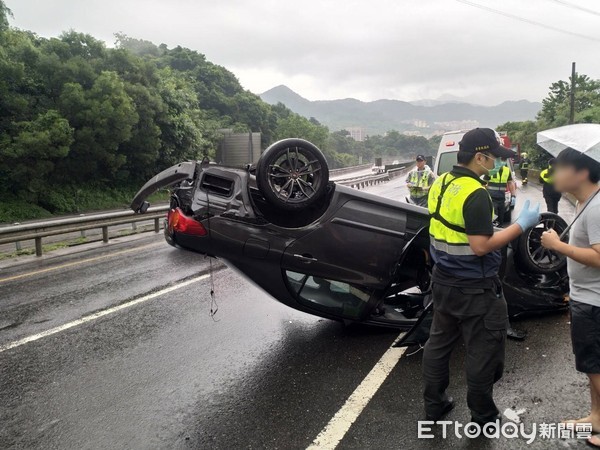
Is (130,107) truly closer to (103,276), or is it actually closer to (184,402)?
(103,276)

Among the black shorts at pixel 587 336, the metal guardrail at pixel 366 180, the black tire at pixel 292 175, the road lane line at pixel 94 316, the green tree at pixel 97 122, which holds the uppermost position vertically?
the green tree at pixel 97 122

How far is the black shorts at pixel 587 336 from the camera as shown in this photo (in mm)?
2416

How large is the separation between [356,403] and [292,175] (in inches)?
71.8

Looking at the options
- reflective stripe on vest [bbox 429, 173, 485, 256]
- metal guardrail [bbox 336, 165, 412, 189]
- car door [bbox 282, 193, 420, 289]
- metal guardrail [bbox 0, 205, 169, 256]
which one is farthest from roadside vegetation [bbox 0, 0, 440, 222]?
reflective stripe on vest [bbox 429, 173, 485, 256]

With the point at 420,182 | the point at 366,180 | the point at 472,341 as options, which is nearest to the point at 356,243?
the point at 472,341

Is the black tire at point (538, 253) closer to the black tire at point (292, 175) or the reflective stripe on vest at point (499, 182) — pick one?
the black tire at point (292, 175)

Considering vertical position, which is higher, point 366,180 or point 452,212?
point 452,212

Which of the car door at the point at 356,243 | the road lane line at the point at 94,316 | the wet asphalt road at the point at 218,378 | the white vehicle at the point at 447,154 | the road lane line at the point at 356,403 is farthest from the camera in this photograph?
the white vehicle at the point at 447,154

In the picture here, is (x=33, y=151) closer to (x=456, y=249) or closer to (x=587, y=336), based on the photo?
(x=456, y=249)

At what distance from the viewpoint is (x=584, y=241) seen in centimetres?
245

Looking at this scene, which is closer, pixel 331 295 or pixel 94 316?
pixel 331 295

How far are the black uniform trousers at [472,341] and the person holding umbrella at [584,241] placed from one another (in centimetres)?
39

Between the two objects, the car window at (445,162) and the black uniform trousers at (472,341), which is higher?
the car window at (445,162)

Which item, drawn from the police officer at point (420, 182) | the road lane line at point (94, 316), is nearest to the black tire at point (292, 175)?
the road lane line at point (94, 316)
